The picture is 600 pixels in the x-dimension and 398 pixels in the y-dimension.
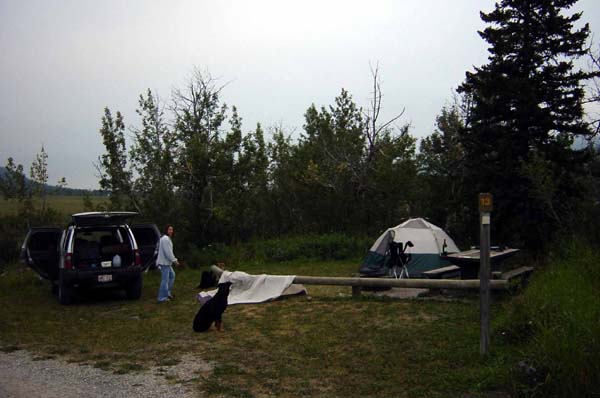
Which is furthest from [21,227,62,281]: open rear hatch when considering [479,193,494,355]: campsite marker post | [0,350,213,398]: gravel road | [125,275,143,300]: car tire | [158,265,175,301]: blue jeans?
[479,193,494,355]: campsite marker post

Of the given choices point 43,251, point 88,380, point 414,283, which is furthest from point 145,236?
point 88,380

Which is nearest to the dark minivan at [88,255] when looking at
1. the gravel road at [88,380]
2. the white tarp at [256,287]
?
the white tarp at [256,287]

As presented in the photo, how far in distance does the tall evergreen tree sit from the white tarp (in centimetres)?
729

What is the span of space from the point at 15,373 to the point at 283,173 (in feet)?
68.6

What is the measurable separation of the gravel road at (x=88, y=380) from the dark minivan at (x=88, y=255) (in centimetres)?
439

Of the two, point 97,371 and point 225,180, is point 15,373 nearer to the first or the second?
point 97,371

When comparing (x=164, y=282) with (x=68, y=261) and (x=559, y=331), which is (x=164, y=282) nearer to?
(x=68, y=261)

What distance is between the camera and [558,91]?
15922 millimetres

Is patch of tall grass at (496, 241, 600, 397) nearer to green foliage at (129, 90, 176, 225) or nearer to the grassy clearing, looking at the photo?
the grassy clearing

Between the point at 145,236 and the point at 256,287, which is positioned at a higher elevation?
the point at 145,236

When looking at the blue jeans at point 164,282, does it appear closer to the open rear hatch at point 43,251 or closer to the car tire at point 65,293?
the car tire at point 65,293

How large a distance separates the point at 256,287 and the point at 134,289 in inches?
110

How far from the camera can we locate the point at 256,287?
1204 centimetres

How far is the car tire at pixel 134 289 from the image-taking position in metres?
12.6
